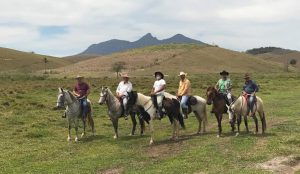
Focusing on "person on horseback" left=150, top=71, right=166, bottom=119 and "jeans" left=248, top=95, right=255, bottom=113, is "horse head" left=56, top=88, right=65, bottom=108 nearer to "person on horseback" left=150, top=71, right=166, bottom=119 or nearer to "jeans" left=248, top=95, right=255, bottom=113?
"person on horseback" left=150, top=71, right=166, bottom=119

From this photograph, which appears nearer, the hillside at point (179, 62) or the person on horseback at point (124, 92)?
the person on horseback at point (124, 92)

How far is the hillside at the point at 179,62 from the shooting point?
13112 cm

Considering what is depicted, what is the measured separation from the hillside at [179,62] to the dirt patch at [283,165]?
10420 cm

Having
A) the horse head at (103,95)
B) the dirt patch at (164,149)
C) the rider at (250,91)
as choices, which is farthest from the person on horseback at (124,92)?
the rider at (250,91)

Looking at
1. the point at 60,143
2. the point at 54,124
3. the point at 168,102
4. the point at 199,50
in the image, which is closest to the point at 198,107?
the point at 168,102

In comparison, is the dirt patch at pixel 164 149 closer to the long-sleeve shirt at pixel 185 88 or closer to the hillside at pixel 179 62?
the long-sleeve shirt at pixel 185 88

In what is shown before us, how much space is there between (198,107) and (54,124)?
9445 mm

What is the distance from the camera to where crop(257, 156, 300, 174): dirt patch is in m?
14.8

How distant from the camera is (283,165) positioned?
1534cm

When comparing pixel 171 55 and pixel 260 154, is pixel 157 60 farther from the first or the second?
pixel 260 154

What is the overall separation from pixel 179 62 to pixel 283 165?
124409 millimetres

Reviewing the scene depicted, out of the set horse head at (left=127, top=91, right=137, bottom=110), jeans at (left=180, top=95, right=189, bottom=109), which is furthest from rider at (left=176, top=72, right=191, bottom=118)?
horse head at (left=127, top=91, right=137, bottom=110)

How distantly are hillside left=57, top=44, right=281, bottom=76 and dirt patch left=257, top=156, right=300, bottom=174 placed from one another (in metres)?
104

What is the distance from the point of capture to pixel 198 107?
23.0 metres
